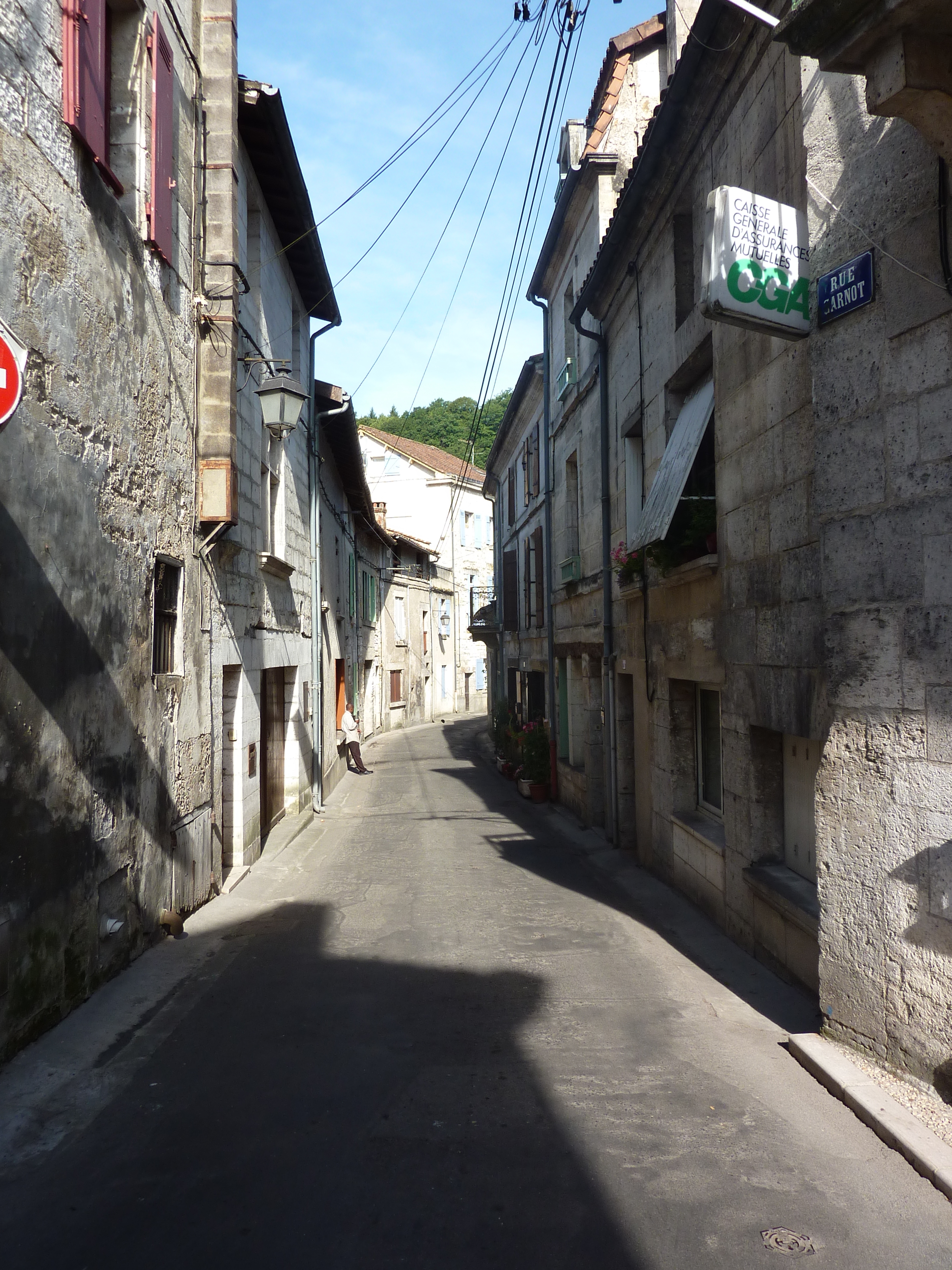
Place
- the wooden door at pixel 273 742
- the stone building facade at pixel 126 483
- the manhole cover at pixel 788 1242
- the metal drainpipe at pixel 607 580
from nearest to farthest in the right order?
the manhole cover at pixel 788 1242 → the stone building facade at pixel 126 483 → the metal drainpipe at pixel 607 580 → the wooden door at pixel 273 742

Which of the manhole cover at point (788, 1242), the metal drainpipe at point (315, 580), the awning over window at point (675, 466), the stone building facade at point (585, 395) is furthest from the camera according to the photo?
the metal drainpipe at point (315, 580)

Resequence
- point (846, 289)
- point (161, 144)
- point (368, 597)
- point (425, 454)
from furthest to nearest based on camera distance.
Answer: point (425, 454) → point (368, 597) → point (161, 144) → point (846, 289)

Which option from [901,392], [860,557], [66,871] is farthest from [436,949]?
[901,392]

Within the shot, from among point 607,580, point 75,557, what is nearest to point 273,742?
point 607,580

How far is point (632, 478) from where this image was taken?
9984 millimetres

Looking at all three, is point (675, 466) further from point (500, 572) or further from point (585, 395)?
point (500, 572)

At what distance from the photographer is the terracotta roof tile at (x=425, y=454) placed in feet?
122

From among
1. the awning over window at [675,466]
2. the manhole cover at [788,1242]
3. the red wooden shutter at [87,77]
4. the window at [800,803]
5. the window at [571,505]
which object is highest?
the red wooden shutter at [87,77]

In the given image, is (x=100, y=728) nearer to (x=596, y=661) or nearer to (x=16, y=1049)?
(x=16, y=1049)

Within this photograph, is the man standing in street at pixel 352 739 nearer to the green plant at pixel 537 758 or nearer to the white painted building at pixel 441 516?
the green plant at pixel 537 758

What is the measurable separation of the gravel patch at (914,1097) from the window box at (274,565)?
7.48 meters

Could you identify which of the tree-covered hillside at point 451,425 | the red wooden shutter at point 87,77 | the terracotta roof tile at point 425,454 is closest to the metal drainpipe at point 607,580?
the red wooden shutter at point 87,77

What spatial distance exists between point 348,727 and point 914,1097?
569 inches

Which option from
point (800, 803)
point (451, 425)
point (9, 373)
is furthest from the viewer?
point (451, 425)
